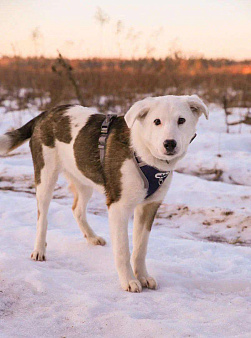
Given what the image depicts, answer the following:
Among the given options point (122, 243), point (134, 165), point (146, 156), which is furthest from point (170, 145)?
point (122, 243)

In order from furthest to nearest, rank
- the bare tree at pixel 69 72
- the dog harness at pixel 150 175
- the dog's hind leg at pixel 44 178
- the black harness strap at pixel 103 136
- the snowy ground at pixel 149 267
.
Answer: the bare tree at pixel 69 72 → the dog's hind leg at pixel 44 178 → the black harness strap at pixel 103 136 → the dog harness at pixel 150 175 → the snowy ground at pixel 149 267

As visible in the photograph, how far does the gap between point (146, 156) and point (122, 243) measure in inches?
27.1

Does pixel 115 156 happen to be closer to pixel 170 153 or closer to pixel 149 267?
pixel 170 153

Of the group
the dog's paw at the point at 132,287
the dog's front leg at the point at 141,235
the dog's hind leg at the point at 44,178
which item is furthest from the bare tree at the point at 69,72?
the dog's paw at the point at 132,287

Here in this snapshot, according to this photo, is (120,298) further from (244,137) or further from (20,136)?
(244,137)

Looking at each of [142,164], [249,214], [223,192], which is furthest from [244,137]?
[142,164]

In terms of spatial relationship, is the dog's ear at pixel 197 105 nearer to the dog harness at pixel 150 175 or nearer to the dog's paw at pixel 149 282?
the dog harness at pixel 150 175

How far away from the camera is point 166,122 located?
302 cm

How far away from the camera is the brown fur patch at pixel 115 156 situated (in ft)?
11.1

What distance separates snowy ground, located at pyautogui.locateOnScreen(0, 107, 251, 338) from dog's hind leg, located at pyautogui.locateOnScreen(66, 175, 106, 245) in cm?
9

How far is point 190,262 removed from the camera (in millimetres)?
3898

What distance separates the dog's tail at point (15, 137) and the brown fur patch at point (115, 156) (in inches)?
42.1

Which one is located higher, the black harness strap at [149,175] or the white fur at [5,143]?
the black harness strap at [149,175]

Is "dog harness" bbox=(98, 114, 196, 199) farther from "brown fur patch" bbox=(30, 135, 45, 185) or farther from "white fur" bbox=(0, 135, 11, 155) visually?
"white fur" bbox=(0, 135, 11, 155)
